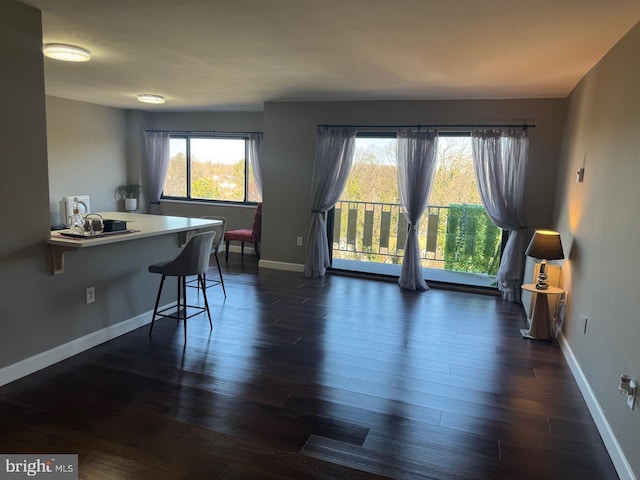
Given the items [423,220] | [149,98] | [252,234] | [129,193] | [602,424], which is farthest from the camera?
[129,193]

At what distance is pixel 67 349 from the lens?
310 cm

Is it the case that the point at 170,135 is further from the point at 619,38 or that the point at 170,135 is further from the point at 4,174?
the point at 619,38

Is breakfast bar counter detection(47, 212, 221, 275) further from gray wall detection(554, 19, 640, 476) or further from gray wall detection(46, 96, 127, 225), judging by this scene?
gray wall detection(554, 19, 640, 476)

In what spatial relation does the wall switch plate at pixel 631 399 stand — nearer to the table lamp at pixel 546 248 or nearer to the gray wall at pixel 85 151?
the table lamp at pixel 546 248

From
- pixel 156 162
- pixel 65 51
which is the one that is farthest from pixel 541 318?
pixel 156 162

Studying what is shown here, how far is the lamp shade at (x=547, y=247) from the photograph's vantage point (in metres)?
3.67

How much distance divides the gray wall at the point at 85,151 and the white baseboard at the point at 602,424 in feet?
22.0

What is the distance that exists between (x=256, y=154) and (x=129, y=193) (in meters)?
2.47

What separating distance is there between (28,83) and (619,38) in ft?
12.7

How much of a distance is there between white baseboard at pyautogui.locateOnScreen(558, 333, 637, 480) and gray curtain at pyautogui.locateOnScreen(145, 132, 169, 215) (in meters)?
6.83

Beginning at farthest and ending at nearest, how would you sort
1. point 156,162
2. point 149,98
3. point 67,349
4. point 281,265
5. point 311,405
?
1. point 156,162
2. point 281,265
3. point 149,98
4. point 67,349
5. point 311,405

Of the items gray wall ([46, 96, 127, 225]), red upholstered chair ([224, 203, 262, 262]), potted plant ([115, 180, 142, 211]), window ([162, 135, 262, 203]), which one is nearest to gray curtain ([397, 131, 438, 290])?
red upholstered chair ([224, 203, 262, 262])

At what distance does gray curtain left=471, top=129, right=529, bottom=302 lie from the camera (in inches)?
196

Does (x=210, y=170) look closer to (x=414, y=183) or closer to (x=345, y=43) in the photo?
(x=414, y=183)
